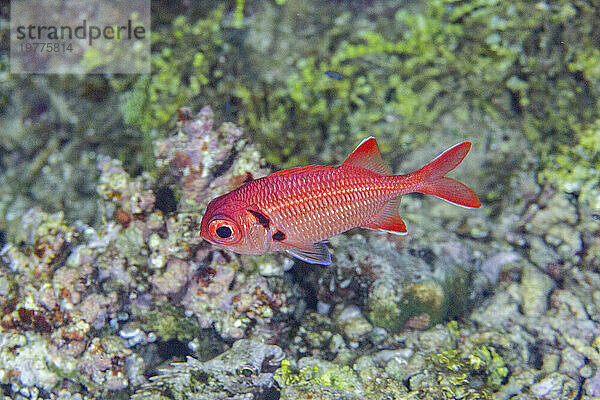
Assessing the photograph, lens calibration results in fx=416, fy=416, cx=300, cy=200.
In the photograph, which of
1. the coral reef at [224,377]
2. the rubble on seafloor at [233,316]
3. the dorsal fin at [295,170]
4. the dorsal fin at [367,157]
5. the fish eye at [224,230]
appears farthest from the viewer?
the rubble on seafloor at [233,316]

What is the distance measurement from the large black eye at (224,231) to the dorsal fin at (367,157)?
80 centimetres

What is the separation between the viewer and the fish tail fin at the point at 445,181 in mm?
2492

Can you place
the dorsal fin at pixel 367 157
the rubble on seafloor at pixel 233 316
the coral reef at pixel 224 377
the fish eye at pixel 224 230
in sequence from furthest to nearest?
the rubble on seafloor at pixel 233 316
the coral reef at pixel 224 377
the dorsal fin at pixel 367 157
the fish eye at pixel 224 230

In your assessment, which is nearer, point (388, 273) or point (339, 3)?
point (388, 273)

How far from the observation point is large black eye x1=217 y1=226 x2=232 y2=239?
2.34 meters

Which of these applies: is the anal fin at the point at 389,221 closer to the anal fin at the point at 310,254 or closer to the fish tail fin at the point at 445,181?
the fish tail fin at the point at 445,181

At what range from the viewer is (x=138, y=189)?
321cm

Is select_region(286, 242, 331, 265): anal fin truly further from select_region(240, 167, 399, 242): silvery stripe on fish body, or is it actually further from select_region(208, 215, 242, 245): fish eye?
select_region(208, 215, 242, 245): fish eye

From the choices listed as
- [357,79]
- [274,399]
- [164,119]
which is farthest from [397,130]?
[274,399]

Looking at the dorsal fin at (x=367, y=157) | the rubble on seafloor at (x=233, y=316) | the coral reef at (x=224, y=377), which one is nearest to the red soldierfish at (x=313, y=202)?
the dorsal fin at (x=367, y=157)

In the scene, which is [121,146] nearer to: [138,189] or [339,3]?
[138,189]

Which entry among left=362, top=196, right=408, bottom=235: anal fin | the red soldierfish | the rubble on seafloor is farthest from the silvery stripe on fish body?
the rubble on seafloor

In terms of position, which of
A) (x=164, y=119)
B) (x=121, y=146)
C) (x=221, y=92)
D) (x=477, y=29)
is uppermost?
(x=477, y=29)

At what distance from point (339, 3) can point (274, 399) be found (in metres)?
Result: 4.76
